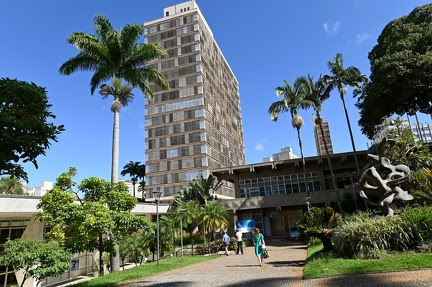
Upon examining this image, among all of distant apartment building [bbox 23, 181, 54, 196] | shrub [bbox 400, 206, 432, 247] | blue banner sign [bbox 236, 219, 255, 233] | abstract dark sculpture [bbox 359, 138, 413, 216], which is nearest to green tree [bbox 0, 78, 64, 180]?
shrub [bbox 400, 206, 432, 247]

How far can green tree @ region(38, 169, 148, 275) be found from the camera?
12961mm

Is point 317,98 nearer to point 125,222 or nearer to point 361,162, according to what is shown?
point 361,162

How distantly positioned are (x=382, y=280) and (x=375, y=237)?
11.3 feet

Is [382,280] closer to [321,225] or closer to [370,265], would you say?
[370,265]

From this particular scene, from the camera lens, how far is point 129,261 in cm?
3134

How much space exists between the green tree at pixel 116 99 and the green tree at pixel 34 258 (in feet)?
26.9

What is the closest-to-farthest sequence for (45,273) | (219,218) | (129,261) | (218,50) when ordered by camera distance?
1. (45,273)
2. (219,218)
3. (129,261)
4. (218,50)

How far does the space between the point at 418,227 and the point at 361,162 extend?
2716cm

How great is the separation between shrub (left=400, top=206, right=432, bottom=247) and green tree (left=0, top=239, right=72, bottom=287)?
40.3 feet

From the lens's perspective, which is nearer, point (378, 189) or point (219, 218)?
point (378, 189)

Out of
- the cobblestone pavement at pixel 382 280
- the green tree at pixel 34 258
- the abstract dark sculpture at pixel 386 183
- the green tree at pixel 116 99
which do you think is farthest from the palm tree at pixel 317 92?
the green tree at pixel 34 258

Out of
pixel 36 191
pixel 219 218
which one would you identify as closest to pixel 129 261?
pixel 219 218

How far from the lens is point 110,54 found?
2033 centimetres

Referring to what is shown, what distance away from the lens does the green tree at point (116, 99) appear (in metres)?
19.3
